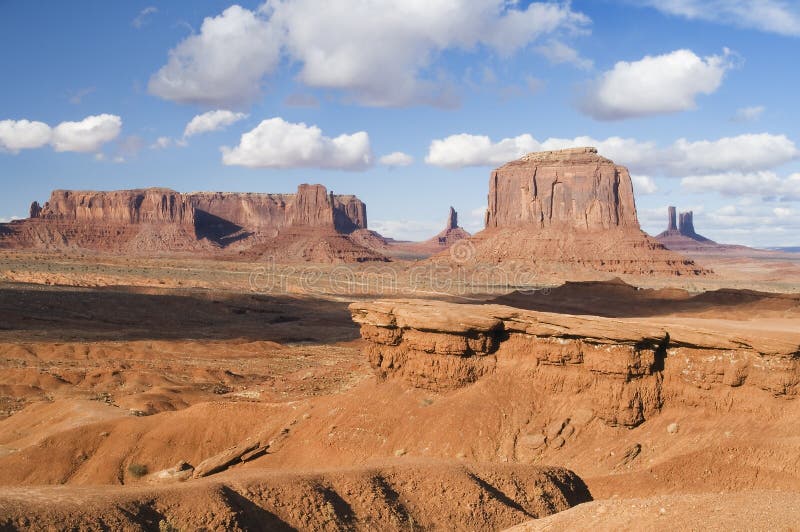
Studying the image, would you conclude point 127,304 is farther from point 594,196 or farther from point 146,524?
point 594,196

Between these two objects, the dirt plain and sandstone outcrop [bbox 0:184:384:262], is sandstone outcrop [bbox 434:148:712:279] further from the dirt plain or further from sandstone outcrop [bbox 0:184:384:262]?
the dirt plain

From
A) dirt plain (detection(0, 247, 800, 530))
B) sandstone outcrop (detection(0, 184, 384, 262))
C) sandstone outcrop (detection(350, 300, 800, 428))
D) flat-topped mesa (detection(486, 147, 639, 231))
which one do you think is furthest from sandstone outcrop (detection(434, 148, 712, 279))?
sandstone outcrop (detection(350, 300, 800, 428))

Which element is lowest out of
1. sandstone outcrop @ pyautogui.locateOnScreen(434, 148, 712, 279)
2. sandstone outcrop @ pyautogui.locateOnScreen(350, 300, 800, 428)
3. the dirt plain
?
the dirt plain

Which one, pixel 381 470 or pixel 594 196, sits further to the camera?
pixel 594 196

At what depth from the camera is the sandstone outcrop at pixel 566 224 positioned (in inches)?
4119

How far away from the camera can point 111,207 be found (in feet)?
569

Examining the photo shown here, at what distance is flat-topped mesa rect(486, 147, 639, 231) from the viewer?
11462 cm

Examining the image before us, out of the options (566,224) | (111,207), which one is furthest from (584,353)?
(111,207)

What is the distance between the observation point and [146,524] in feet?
26.0

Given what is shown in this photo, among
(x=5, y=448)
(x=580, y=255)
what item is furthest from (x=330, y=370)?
(x=580, y=255)

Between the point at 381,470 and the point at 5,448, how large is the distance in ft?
37.7

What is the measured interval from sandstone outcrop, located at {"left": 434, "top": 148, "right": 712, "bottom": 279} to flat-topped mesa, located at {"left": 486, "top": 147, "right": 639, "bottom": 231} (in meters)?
0.16

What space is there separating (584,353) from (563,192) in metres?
108

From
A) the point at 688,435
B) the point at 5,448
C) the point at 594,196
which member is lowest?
the point at 5,448
